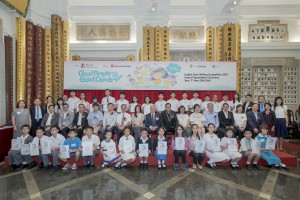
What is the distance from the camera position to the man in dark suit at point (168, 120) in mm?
6074

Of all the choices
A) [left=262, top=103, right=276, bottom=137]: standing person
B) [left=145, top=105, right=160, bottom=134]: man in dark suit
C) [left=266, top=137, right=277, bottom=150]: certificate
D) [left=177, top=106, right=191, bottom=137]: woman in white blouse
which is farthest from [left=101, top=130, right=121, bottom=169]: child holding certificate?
[left=262, top=103, right=276, bottom=137]: standing person

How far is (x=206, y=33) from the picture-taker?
9.51 meters

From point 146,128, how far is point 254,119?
9.42 ft

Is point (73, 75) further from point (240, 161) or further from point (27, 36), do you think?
point (240, 161)

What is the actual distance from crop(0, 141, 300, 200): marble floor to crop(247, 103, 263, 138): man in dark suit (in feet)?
3.97

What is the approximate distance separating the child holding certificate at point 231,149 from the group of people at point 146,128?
2 cm

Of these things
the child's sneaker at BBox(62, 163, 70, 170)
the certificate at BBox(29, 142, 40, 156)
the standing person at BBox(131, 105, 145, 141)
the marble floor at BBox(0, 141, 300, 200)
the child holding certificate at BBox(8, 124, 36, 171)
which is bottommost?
the marble floor at BBox(0, 141, 300, 200)

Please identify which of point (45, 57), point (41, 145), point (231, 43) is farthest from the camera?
point (231, 43)

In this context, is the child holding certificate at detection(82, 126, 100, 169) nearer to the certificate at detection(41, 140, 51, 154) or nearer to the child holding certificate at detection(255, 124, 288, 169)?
the certificate at detection(41, 140, 51, 154)

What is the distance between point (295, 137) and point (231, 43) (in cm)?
439

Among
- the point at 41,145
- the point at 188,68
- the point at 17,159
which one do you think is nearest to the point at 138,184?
the point at 41,145

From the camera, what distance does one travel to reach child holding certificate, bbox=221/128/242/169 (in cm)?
503

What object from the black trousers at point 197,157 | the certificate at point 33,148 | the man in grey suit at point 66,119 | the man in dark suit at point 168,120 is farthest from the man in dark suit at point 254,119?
the certificate at point 33,148

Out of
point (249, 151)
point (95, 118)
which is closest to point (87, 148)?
point (95, 118)
